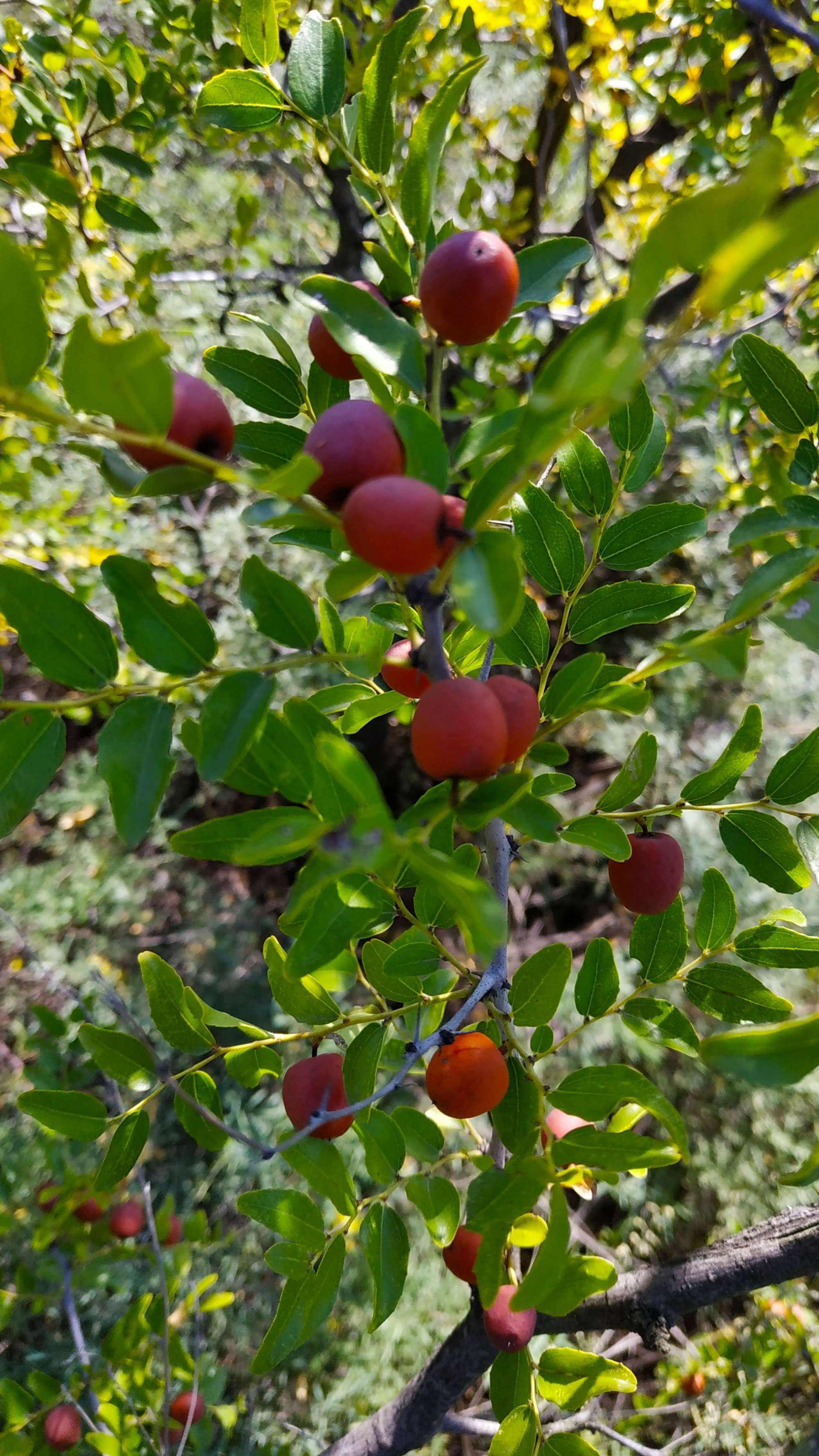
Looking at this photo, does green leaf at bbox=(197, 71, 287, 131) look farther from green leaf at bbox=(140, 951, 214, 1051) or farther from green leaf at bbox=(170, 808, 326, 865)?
green leaf at bbox=(140, 951, 214, 1051)

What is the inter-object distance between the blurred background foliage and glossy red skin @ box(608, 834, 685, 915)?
0.49 m

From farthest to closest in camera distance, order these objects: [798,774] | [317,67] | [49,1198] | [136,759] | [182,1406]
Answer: [49,1198] → [182,1406] → [798,774] → [317,67] → [136,759]

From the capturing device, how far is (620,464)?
0.74m

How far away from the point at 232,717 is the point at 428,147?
407 millimetres

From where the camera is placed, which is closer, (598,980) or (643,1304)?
(598,980)

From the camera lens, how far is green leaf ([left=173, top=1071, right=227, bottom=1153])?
0.74 meters

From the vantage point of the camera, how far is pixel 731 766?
0.72 meters

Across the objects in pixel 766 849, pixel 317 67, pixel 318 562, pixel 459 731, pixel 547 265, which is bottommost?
pixel 318 562

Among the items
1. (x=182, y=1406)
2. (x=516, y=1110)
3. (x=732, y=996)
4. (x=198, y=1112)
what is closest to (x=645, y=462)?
(x=732, y=996)

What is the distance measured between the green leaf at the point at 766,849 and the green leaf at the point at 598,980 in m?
0.15

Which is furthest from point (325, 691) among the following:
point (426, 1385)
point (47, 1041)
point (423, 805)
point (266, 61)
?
point (47, 1041)

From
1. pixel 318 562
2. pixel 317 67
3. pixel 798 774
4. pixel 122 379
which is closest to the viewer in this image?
pixel 122 379

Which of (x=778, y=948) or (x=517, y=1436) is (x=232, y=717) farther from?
(x=517, y=1436)

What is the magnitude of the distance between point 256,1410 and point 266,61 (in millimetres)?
2983
